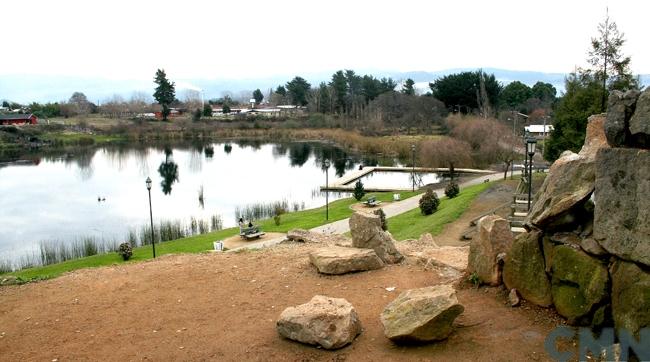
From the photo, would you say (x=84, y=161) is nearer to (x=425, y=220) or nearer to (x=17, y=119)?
(x=17, y=119)

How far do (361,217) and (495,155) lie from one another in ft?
136

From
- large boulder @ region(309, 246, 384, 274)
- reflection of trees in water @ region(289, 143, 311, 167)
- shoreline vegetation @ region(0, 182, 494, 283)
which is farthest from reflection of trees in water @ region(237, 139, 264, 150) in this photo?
large boulder @ region(309, 246, 384, 274)

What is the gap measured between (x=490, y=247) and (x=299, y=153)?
65.4m

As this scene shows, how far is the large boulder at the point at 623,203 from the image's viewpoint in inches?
243

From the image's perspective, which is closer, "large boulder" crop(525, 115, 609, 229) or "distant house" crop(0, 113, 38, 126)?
"large boulder" crop(525, 115, 609, 229)

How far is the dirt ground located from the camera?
23.4ft

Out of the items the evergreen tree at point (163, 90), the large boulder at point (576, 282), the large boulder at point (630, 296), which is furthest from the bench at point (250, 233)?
the evergreen tree at point (163, 90)

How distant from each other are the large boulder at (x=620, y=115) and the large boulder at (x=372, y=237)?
5.42 metres

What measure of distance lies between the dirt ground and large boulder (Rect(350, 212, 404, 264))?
38 centimetres

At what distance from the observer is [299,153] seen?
7350 cm

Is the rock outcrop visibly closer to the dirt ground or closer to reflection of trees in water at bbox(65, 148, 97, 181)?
the dirt ground

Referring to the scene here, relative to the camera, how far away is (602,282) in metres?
6.50

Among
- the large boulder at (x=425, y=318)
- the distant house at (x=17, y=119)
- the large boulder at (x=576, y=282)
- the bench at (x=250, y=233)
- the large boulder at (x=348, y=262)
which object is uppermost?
the distant house at (x=17, y=119)

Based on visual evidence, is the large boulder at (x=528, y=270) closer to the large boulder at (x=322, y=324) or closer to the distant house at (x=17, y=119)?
the large boulder at (x=322, y=324)
